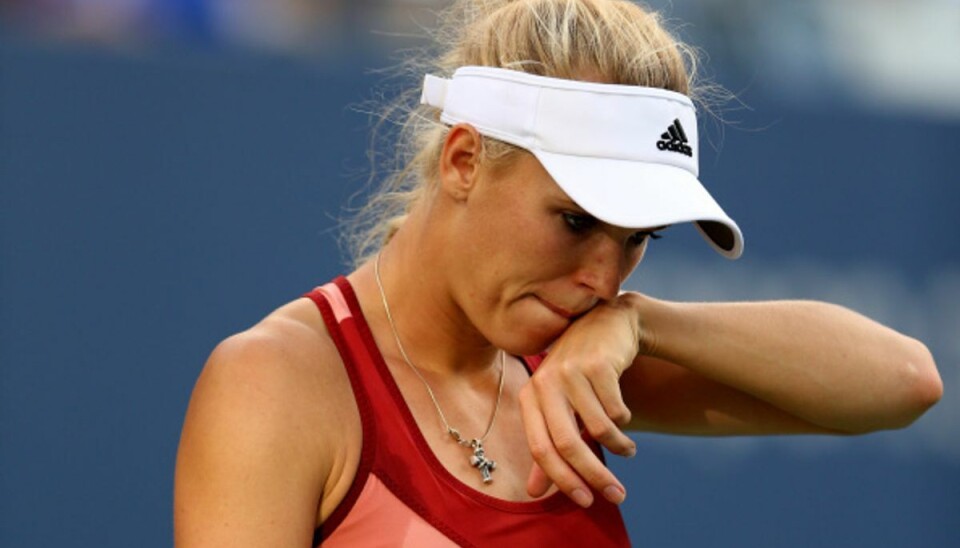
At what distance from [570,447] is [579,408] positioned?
76mm

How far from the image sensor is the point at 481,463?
202 cm

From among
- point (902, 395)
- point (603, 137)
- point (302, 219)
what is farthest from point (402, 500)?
point (302, 219)

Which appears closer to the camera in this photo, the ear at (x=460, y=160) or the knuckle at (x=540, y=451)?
the knuckle at (x=540, y=451)

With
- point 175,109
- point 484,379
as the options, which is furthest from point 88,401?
point 484,379

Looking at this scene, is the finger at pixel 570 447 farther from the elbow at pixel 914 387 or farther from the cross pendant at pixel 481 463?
the elbow at pixel 914 387

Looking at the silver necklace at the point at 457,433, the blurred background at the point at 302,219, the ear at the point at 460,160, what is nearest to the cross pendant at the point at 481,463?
the silver necklace at the point at 457,433

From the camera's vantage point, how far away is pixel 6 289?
3.47 metres

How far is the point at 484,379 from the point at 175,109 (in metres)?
1.71

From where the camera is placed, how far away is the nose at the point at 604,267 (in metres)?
1.89

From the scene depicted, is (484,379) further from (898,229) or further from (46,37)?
(898,229)

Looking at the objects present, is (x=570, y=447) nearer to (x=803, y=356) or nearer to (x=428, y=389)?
(x=428, y=389)

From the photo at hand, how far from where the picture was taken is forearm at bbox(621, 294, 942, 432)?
84.7 inches

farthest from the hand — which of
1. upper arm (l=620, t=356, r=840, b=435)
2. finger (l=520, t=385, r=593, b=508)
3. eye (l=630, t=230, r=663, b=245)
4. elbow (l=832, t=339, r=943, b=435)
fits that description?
elbow (l=832, t=339, r=943, b=435)

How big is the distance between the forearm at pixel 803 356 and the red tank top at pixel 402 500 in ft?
0.86
